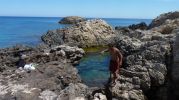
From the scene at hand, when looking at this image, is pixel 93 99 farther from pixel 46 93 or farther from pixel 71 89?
pixel 46 93

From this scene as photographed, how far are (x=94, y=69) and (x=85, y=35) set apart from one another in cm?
1499

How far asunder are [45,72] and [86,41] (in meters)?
23.8

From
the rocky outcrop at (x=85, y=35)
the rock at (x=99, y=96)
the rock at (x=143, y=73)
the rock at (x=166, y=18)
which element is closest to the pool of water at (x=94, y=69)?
the rocky outcrop at (x=85, y=35)

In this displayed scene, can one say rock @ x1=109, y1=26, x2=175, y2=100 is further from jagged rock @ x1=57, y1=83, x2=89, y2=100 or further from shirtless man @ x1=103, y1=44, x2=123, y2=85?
jagged rock @ x1=57, y1=83, x2=89, y2=100

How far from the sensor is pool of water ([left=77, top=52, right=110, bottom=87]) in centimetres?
2717

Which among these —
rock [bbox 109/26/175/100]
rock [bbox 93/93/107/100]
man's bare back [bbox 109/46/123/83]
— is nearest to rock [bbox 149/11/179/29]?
rock [bbox 109/26/175/100]

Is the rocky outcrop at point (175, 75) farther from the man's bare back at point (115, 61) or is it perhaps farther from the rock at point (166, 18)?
the rock at point (166, 18)

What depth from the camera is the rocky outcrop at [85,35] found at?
Answer: 46688 millimetres

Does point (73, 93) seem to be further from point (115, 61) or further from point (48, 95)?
point (115, 61)

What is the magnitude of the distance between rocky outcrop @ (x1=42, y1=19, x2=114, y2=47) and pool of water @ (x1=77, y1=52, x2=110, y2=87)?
441 centimetres

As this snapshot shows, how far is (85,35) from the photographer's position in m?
47.3

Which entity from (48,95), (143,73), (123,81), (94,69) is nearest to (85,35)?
(94,69)

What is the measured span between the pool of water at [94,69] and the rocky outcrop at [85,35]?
4405mm

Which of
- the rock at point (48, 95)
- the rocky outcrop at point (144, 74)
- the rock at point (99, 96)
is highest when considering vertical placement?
the rocky outcrop at point (144, 74)
